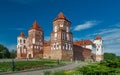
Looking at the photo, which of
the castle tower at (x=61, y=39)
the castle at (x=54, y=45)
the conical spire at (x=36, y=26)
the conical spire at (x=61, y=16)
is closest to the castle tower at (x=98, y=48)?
the castle at (x=54, y=45)

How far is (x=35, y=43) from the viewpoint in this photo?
82375mm

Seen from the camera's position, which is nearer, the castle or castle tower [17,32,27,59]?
the castle

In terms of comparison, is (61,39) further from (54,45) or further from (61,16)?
(61,16)

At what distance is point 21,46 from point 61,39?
942 inches

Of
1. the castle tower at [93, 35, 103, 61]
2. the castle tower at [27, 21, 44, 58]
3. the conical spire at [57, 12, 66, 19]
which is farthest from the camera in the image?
the castle tower at [93, 35, 103, 61]

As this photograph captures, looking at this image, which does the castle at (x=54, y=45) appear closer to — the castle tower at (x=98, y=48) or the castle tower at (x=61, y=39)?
the castle tower at (x=61, y=39)

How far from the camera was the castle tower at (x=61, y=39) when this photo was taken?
73688 millimetres

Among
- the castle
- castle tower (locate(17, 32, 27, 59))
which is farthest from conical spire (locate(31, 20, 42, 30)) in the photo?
castle tower (locate(17, 32, 27, 59))

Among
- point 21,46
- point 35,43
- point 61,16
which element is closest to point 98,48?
point 61,16

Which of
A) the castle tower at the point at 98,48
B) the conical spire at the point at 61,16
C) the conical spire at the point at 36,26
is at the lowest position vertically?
the castle tower at the point at 98,48

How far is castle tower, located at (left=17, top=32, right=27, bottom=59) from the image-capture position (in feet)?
290

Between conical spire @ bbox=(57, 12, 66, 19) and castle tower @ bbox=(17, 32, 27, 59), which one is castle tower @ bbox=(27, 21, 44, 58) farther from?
conical spire @ bbox=(57, 12, 66, 19)

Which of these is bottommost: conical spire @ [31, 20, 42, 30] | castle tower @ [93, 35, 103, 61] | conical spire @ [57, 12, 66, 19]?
castle tower @ [93, 35, 103, 61]

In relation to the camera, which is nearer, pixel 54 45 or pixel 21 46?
pixel 54 45
